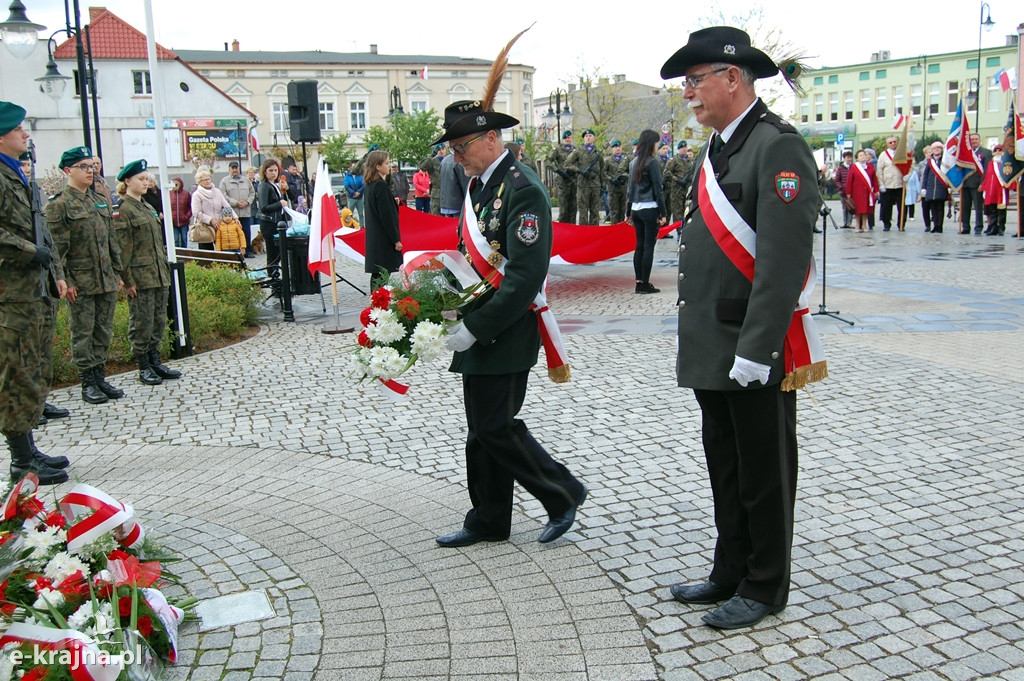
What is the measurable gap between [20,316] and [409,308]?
315 cm

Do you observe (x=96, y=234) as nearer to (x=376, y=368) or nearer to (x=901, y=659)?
(x=376, y=368)

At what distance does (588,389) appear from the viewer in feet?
24.8

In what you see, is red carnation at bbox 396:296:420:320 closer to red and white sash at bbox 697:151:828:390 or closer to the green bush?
red and white sash at bbox 697:151:828:390

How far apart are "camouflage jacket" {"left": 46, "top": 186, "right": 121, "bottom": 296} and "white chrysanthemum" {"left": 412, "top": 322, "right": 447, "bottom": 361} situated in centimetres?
487

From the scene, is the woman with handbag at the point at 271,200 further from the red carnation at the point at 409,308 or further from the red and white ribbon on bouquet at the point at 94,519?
the red and white ribbon on bouquet at the point at 94,519

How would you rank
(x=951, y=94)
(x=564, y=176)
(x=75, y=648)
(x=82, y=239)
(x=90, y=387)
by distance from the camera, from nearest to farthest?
(x=75, y=648), (x=82, y=239), (x=90, y=387), (x=564, y=176), (x=951, y=94)

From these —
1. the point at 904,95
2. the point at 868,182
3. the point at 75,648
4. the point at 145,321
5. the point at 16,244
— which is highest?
the point at 904,95

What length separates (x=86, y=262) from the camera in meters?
7.70

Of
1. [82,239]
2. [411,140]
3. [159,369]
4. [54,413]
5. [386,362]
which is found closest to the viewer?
[386,362]

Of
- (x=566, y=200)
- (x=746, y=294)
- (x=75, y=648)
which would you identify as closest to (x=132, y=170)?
(x=75, y=648)

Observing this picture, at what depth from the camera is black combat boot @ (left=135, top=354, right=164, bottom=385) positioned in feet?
27.5

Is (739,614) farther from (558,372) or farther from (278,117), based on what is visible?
(278,117)

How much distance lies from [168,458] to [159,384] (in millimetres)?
2466

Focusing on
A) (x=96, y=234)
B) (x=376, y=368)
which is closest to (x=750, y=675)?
(x=376, y=368)
